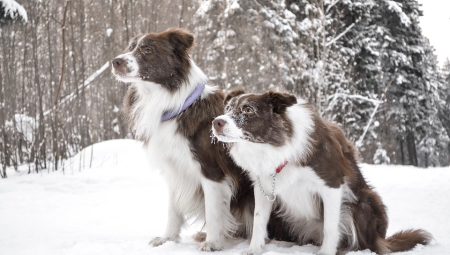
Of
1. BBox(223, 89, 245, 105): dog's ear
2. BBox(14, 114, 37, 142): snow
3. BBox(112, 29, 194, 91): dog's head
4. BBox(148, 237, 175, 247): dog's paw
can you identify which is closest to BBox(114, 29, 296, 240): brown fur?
BBox(112, 29, 194, 91): dog's head

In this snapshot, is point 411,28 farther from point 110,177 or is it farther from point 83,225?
point 83,225

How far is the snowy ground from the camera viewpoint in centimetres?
419

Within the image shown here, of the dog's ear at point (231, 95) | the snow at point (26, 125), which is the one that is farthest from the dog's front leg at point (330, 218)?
the snow at point (26, 125)

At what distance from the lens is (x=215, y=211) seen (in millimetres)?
4074

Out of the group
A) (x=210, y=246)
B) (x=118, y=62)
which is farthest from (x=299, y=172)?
(x=118, y=62)

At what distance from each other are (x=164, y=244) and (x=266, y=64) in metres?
14.1

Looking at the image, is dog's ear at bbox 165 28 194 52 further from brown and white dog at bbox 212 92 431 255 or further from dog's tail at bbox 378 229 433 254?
dog's tail at bbox 378 229 433 254

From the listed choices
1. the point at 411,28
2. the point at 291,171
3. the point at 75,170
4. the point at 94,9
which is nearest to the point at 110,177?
the point at 75,170

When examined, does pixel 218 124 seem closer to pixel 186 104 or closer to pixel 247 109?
pixel 247 109

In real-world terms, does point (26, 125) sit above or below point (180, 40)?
below

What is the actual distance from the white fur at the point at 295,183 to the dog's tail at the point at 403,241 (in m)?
0.32

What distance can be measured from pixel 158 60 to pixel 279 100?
4.17 ft

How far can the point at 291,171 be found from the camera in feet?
12.2

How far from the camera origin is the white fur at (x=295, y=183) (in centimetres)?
371
